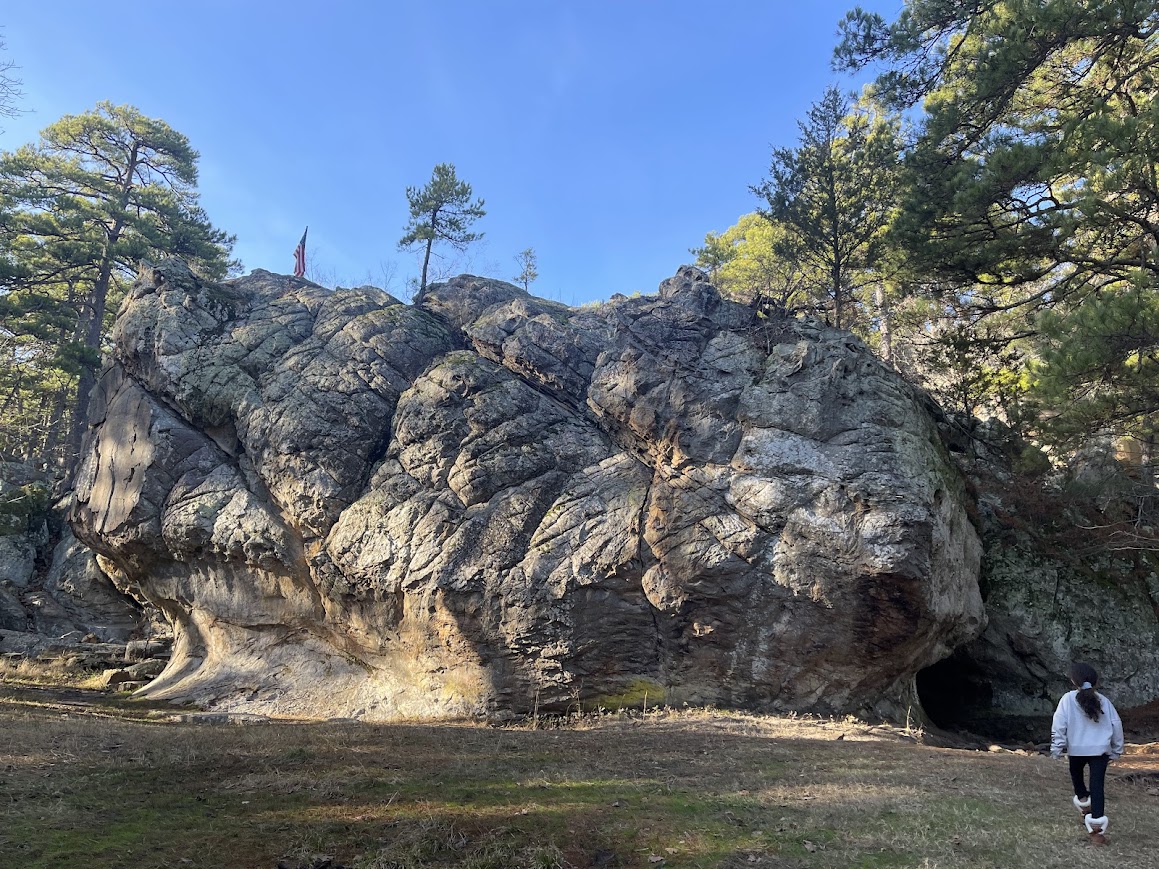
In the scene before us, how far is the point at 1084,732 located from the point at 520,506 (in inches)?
490

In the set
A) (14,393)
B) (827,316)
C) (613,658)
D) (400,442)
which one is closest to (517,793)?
(613,658)

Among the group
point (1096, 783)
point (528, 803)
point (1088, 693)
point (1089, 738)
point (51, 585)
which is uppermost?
point (1088, 693)

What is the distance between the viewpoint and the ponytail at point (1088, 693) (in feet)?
23.2

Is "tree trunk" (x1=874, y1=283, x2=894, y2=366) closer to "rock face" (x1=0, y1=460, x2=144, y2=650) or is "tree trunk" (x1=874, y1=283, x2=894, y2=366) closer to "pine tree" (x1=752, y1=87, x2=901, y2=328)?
"pine tree" (x1=752, y1=87, x2=901, y2=328)

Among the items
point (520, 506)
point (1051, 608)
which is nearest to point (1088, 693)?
point (1051, 608)

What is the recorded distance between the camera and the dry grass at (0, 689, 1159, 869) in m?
6.18

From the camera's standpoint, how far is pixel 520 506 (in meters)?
17.5

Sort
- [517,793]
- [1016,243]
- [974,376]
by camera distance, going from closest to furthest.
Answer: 1. [517,793]
2. [1016,243]
3. [974,376]

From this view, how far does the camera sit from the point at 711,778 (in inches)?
360

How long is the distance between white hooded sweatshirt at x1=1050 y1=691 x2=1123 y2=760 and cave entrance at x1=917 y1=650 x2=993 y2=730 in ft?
35.7

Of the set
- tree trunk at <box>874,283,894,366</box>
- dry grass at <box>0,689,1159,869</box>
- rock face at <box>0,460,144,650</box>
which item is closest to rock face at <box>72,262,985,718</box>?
rock face at <box>0,460,144,650</box>

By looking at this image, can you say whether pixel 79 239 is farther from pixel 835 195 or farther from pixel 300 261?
pixel 835 195

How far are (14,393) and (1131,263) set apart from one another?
4056 cm

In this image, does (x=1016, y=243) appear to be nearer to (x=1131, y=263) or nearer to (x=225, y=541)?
(x=1131, y=263)
